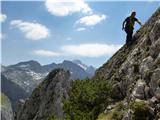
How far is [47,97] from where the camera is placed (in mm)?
81625

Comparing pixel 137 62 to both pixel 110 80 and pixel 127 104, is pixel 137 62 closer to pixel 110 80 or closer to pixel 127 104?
pixel 110 80

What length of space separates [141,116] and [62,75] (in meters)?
62.5

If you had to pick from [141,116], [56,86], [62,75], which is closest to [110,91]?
[141,116]

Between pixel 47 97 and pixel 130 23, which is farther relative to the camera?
pixel 47 97

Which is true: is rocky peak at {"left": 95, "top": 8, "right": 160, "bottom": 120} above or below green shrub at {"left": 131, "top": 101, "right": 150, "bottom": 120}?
above

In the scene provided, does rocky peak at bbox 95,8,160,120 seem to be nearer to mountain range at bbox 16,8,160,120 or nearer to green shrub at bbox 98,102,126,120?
mountain range at bbox 16,8,160,120

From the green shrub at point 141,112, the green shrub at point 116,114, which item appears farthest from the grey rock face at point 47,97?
the green shrub at point 141,112

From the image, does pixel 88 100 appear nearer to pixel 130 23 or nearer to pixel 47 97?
pixel 130 23

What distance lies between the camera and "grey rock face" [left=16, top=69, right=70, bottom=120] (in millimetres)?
76312

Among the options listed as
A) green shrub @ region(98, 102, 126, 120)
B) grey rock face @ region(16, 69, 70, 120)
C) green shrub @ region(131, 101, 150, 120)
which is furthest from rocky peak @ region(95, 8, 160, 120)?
grey rock face @ region(16, 69, 70, 120)

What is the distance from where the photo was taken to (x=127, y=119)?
1126 inches

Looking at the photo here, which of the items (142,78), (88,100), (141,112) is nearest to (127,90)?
(142,78)

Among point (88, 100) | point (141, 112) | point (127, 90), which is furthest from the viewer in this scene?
point (88, 100)

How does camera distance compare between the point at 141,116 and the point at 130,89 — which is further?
the point at 130,89
